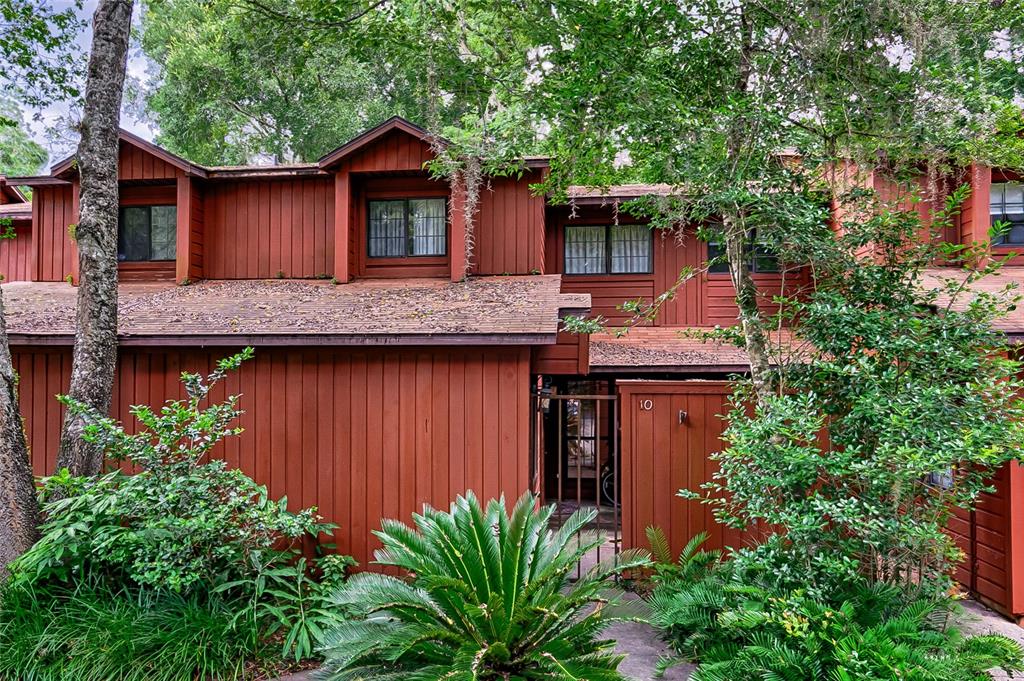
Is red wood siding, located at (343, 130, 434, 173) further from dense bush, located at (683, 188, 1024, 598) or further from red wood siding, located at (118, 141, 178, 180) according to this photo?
dense bush, located at (683, 188, 1024, 598)

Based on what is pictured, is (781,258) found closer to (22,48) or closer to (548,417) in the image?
(548,417)

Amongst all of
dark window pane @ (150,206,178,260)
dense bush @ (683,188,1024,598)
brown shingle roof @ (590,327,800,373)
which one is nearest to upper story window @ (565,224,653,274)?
brown shingle roof @ (590,327,800,373)

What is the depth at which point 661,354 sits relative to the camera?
8.70 meters

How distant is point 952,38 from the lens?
479cm

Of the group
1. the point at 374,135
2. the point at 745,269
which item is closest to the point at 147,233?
the point at 374,135

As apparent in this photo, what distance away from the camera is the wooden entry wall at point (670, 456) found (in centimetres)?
526

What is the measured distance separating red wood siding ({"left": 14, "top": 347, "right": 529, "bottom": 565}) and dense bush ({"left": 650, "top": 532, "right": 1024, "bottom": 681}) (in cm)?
192

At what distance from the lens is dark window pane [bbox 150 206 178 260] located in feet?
29.0

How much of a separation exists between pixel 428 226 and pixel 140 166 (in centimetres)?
434

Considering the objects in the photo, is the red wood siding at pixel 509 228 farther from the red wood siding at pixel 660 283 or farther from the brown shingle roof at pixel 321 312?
the red wood siding at pixel 660 283

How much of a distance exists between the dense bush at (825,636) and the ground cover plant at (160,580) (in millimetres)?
2611

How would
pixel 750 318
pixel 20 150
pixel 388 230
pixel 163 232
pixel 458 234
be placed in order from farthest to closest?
pixel 20 150 < pixel 163 232 < pixel 388 230 < pixel 458 234 < pixel 750 318

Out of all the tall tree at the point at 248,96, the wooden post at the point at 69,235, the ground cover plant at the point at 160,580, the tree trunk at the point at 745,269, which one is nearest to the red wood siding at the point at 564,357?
the tree trunk at the point at 745,269

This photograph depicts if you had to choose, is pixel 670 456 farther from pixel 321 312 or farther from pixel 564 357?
pixel 321 312
